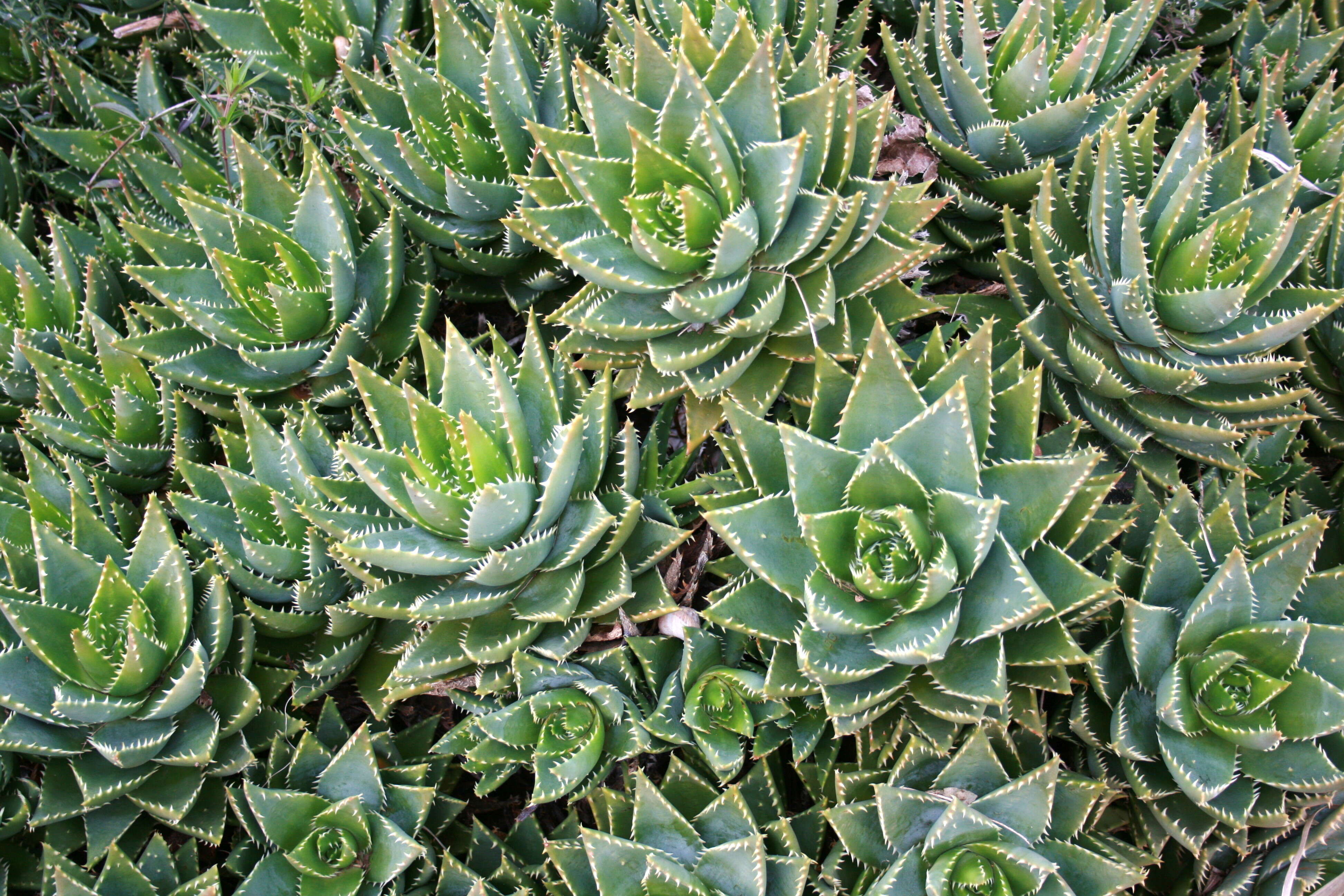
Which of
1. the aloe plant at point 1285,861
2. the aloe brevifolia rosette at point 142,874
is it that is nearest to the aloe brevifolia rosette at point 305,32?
the aloe brevifolia rosette at point 142,874

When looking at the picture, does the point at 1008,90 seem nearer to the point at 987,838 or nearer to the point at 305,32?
the point at 987,838

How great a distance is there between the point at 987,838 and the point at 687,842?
67 centimetres

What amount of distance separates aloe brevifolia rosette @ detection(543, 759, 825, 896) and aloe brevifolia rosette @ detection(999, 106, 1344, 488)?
130 centimetres

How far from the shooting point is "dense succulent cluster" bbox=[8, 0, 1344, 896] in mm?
1959

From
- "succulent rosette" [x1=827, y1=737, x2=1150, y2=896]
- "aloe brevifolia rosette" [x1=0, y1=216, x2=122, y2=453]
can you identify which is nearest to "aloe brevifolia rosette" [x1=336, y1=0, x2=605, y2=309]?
"aloe brevifolia rosette" [x1=0, y1=216, x2=122, y2=453]

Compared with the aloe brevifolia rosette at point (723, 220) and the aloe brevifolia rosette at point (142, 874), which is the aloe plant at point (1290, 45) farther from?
the aloe brevifolia rosette at point (142, 874)

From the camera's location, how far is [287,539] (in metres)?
2.42

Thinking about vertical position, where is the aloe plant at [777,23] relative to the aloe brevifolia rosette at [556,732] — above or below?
above

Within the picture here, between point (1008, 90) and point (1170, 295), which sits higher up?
point (1008, 90)

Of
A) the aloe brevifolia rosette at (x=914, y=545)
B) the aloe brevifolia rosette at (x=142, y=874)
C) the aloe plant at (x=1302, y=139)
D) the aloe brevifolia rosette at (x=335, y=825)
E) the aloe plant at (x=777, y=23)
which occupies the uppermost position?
the aloe plant at (x=777, y=23)

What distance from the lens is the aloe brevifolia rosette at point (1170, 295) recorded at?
2.14 metres

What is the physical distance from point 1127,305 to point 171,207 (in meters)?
2.89

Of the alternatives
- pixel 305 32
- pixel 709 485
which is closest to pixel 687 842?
pixel 709 485

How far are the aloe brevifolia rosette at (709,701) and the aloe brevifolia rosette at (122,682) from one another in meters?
1.00
